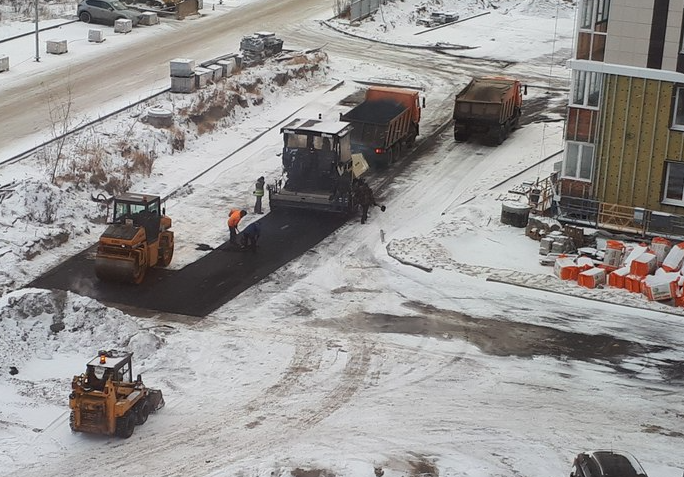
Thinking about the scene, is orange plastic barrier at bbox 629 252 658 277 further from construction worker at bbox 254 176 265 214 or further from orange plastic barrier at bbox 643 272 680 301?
construction worker at bbox 254 176 265 214

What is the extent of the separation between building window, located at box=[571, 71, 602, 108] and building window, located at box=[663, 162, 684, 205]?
120 inches

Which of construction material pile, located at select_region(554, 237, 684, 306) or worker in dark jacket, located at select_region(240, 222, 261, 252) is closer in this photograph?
construction material pile, located at select_region(554, 237, 684, 306)

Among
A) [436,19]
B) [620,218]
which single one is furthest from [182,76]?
[436,19]

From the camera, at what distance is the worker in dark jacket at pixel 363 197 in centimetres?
3806

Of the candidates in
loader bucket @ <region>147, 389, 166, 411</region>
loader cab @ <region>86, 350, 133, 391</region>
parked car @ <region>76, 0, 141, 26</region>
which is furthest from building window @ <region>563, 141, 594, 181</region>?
parked car @ <region>76, 0, 141, 26</region>

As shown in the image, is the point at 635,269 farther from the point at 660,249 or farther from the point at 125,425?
the point at 125,425

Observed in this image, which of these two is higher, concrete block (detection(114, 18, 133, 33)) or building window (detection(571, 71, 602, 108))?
building window (detection(571, 71, 602, 108))

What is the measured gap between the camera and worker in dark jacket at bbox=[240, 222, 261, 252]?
34.8 m

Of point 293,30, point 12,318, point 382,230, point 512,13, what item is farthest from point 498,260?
point 512,13

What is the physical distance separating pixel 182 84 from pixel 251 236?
17.2 metres

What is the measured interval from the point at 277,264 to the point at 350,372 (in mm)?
7459

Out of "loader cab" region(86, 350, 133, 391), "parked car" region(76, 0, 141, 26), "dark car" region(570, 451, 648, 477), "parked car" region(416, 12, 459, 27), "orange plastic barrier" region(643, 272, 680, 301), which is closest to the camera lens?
"dark car" region(570, 451, 648, 477)

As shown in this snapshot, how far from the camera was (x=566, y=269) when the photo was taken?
110 feet

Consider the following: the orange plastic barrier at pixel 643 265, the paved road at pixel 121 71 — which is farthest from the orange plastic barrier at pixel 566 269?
the paved road at pixel 121 71
